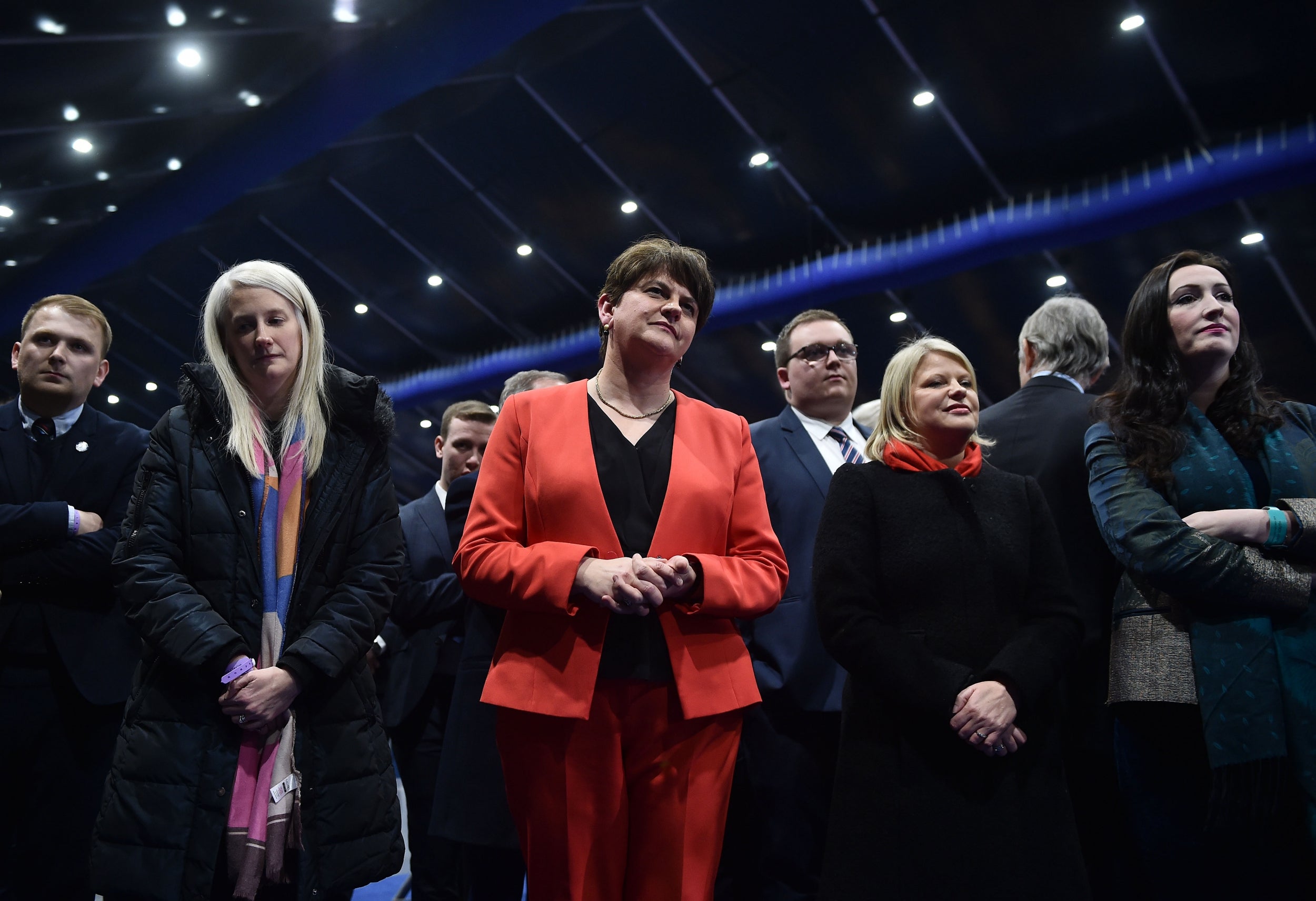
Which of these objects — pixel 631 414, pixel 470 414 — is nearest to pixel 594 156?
pixel 470 414

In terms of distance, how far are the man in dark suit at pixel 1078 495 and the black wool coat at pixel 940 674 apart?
283 mm

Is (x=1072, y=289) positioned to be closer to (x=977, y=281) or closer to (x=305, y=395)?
(x=977, y=281)

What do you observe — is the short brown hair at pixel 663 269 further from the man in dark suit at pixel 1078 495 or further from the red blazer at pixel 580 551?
the man in dark suit at pixel 1078 495

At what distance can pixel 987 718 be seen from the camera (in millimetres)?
1558

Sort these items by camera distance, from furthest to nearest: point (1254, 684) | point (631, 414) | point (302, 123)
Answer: point (302, 123)
point (631, 414)
point (1254, 684)

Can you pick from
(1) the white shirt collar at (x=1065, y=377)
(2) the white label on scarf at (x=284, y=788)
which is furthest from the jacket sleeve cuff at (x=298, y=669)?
(1) the white shirt collar at (x=1065, y=377)

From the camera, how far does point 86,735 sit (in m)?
1.99

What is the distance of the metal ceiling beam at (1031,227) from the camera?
19.7ft

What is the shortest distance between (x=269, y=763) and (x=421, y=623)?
3.21 ft

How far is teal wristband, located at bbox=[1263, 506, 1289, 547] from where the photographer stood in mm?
1718

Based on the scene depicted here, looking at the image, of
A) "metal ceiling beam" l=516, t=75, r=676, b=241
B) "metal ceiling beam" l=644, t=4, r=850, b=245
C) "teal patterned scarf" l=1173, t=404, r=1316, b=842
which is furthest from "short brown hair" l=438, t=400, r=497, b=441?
"metal ceiling beam" l=644, t=4, r=850, b=245

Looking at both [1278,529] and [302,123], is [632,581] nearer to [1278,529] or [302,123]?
[1278,529]

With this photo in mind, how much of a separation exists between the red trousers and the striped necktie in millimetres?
1168

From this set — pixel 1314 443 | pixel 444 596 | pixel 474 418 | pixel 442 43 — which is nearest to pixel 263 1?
pixel 442 43
